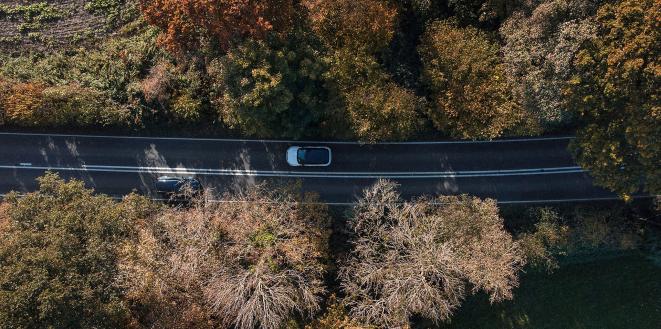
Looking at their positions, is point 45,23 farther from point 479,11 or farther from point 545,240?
point 545,240

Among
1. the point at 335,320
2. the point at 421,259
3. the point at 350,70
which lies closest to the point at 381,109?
the point at 350,70

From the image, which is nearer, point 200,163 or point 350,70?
point 350,70

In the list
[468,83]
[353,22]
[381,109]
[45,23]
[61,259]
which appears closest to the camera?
[61,259]

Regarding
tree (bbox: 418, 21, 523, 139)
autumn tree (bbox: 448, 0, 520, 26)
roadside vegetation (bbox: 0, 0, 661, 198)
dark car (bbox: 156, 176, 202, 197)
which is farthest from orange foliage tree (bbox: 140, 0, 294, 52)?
autumn tree (bbox: 448, 0, 520, 26)

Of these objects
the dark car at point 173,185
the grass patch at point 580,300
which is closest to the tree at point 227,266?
the dark car at point 173,185

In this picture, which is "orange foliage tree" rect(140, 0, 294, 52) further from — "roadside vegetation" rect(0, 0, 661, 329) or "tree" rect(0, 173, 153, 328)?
"tree" rect(0, 173, 153, 328)

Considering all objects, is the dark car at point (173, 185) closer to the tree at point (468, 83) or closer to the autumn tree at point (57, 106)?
the autumn tree at point (57, 106)

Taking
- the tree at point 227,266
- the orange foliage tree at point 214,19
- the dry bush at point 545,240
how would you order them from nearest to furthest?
the orange foliage tree at point 214,19, the tree at point 227,266, the dry bush at point 545,240
